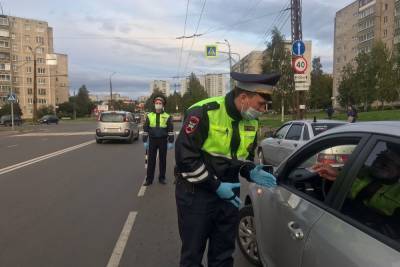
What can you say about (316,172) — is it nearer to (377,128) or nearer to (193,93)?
(377,128)

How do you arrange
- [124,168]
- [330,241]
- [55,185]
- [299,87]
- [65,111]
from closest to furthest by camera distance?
[330,241] < [55,185] < [124,168] < [299,87] < [65,111]

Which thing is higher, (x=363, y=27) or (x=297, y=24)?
(x=363, y=27)

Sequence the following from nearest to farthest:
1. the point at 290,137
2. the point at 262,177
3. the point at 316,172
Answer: the point at 262,177
the point at 316,172
the point at 290,137

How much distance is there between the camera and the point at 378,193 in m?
2.93

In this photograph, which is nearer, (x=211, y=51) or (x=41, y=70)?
(x=211, y=51)

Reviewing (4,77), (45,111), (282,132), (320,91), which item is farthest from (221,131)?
(4,77)

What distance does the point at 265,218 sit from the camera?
4055 mm

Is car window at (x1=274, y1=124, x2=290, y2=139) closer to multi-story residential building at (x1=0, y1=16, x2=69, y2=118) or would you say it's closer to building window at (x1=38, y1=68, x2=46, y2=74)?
multi-story residential building at (x1=0, y1=16, x2=69, y2=118)

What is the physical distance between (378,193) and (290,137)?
885 cm

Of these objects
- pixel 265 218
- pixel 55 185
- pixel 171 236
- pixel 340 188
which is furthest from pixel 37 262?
pixel 55 185

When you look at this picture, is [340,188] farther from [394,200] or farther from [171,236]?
[171,236]

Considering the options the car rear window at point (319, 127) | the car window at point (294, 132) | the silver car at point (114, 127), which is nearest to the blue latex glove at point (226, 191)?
the car rear window at point (319, 127)

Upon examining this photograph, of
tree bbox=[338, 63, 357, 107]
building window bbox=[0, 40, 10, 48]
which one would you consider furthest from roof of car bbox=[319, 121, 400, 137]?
building window bbox=[0, 40, 10, 48]

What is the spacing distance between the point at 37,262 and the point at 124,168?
8482 mm
